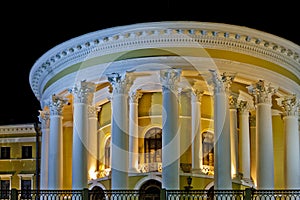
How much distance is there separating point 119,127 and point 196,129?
205 inches

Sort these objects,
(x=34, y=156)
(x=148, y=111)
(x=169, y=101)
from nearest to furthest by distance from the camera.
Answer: (x=169, y=101) < (x=148, y=111) < (x=34, y=156)

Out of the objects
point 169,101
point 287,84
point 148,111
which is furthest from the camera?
point 148,111

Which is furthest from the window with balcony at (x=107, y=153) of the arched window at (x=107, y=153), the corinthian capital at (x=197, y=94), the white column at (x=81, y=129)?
the white column at (x=81, y=129)

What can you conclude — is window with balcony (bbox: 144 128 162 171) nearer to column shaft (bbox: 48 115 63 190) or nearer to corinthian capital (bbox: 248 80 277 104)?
column shaft (bbox: 48 115 63 190)

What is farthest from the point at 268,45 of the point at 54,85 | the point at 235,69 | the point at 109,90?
the point at 54,85

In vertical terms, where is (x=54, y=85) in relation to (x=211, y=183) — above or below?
above

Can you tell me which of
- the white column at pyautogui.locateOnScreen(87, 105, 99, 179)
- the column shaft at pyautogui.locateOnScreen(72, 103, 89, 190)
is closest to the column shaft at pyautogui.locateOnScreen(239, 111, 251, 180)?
the white column at pyautogui.locateOnScreen(87, 105, 99, 179)

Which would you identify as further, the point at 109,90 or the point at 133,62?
the point at 109,90

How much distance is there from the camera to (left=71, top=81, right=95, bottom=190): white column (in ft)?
90.9

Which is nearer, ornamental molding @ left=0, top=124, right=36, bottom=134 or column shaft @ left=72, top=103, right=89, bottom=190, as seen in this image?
column shaft @ left=72, top=103, right=89, bottom=190

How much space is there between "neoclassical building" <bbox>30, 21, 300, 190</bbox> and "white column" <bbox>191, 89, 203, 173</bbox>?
4 centimetres

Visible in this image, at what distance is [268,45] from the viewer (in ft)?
89.5

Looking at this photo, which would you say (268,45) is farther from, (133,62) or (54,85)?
(54,85)

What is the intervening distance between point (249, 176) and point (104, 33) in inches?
408
